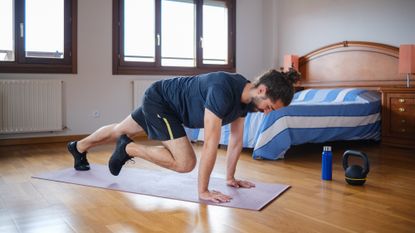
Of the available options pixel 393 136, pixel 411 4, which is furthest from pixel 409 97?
pixel 411 4

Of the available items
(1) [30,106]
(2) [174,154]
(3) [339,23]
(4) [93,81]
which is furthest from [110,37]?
(2) [174,154]

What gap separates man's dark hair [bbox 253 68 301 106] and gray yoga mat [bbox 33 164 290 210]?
0.55m

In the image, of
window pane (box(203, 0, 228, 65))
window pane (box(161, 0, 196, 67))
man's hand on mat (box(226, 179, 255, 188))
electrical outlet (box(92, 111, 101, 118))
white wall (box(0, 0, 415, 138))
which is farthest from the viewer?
window pane (box(203, 0, 228, 65))

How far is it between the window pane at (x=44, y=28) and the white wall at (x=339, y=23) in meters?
3.22

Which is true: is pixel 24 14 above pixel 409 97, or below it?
above

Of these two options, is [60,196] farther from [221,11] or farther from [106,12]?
[221,11]

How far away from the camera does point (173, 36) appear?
571 centimetres

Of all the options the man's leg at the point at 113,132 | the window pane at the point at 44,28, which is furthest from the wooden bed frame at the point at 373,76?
the window pane at the point at 44,28

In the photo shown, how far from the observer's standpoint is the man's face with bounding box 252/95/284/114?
201cm

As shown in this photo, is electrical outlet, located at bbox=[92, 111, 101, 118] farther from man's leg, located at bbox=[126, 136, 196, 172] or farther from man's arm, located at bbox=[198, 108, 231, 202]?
man's arm, located at bbox=[198, 108, 231, 202]

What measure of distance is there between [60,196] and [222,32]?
14.4 feet

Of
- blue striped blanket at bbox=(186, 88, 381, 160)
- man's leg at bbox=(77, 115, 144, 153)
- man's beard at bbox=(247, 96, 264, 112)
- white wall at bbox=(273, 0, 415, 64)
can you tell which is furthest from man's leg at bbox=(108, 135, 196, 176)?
white wall at bbox=(273, 0, 415, 64)

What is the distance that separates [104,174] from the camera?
2.85 meters

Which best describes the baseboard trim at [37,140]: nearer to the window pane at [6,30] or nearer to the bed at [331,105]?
the window pane at [6,30]
